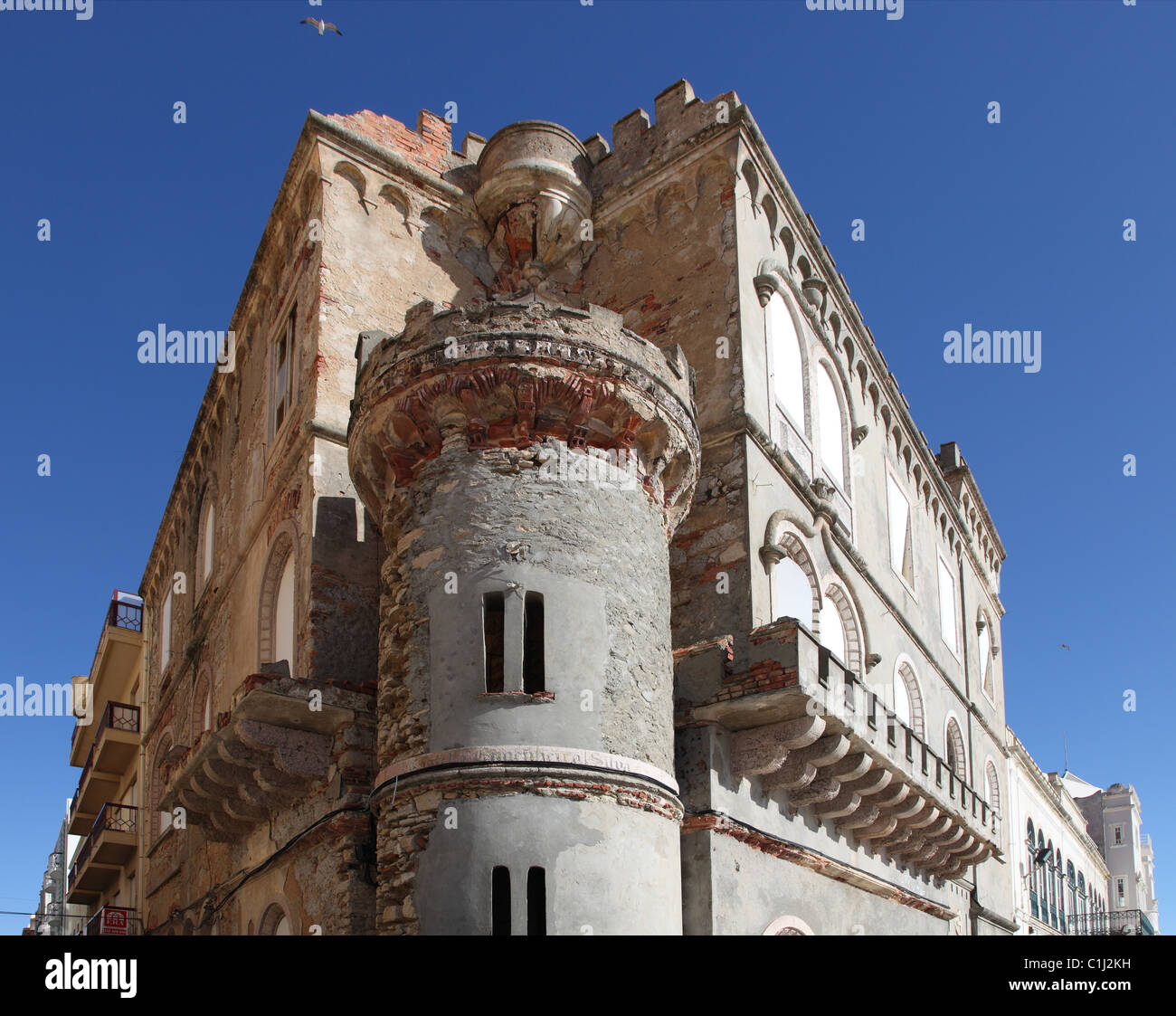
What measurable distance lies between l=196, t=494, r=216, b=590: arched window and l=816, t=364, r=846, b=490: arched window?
1069 centimetres

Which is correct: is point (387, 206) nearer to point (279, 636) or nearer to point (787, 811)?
point (279, 636)

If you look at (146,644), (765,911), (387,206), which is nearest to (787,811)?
(765,911)

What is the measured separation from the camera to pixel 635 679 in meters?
12.4

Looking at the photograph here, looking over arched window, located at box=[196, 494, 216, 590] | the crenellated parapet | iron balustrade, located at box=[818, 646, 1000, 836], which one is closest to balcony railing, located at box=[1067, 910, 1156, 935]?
iron balustrade, located at box=[818, 646, 1000, 836]

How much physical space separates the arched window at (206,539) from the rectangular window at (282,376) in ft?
15.2

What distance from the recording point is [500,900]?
11.1 meters

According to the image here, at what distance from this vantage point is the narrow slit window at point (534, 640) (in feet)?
40.1

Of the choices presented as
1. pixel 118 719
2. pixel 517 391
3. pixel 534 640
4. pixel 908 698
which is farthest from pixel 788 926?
pixel 118 719

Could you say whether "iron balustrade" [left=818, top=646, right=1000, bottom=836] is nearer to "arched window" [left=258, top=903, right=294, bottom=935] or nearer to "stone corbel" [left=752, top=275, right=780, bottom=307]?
"stone corbel" [left=752, top=275, right=780, bottom=307]

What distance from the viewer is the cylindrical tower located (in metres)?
11.3

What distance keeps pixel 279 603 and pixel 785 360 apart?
7786 millimetres

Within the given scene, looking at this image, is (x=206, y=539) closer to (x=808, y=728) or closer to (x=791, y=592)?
(x=791, y=592)

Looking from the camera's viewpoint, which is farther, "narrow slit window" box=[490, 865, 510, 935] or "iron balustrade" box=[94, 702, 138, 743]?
"iron balustrade" box=[94, 702, 138, 743]

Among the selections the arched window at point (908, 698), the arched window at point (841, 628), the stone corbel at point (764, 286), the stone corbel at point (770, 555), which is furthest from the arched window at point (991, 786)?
the stone corbel at point (764, 286)
